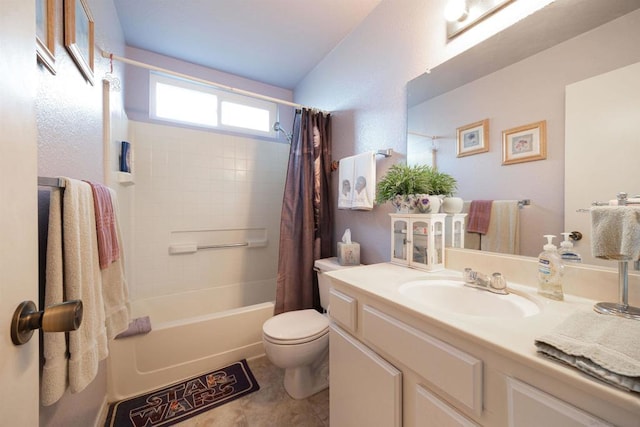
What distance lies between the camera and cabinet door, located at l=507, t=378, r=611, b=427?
1.37ft

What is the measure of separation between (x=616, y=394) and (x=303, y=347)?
1.21 metres

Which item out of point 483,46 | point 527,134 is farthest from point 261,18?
point 527,134

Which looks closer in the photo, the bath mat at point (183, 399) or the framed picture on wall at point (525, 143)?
the framed picture on wall at point (525, 143)

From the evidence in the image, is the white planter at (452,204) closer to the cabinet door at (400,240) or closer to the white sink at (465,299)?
the cabinet door at (400,240)

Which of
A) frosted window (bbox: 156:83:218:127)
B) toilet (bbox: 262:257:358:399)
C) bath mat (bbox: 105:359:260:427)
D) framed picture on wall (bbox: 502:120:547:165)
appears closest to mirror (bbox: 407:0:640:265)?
framed picture on wall (bbox: 502:120:547:165)

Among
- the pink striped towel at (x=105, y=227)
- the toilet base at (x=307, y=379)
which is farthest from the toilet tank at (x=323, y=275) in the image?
the pink striped towel at (x=105, y=227)

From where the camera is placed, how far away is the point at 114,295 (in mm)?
914

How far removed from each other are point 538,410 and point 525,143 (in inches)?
35.2

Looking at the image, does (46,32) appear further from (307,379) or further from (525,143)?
(307,379)

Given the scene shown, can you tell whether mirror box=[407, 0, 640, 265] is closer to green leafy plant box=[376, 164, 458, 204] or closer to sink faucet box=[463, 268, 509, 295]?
green leafy plant box=[376, 164, 458, 204]

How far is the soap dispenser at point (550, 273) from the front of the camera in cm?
77

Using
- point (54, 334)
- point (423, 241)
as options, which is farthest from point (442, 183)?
point (54, 334)

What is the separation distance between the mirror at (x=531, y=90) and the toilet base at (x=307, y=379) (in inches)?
50.7

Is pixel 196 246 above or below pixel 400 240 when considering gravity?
below
